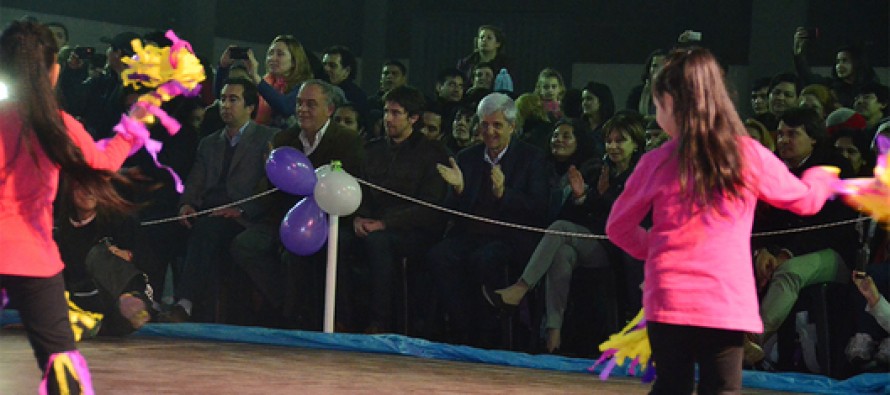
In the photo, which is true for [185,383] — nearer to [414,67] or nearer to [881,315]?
[881,315]

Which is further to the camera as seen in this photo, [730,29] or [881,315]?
[730,29]

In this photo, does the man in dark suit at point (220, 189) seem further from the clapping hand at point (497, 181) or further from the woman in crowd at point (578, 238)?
the woman in crowd at point (578, 238)

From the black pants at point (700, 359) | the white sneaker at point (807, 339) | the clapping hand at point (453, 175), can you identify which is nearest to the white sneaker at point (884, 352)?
the white sneaker at point (807, 339)

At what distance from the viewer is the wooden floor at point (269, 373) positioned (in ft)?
19.5

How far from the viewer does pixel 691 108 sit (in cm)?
392

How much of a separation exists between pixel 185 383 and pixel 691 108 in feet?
9.66

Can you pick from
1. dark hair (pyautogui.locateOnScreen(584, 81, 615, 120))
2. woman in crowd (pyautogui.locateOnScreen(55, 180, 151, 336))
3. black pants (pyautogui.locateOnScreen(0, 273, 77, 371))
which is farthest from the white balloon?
black pants (pyautogui.locateOnScreen(0, 273, 77, 371))

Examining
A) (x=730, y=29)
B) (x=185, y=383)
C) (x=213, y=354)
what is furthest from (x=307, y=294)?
(x=730, y=29)

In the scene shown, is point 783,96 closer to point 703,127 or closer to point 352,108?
point 352,108

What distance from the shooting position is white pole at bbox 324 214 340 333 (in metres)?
8.02

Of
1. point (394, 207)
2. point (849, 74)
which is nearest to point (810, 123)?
point (849, 74)

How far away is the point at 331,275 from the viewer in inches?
316

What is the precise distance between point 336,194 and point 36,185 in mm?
3780

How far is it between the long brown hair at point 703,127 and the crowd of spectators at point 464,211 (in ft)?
10.7
